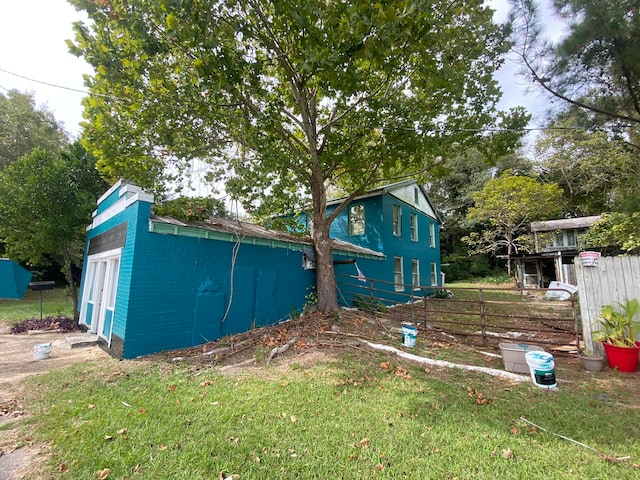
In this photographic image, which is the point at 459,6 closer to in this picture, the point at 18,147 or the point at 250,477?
the point at 250,477

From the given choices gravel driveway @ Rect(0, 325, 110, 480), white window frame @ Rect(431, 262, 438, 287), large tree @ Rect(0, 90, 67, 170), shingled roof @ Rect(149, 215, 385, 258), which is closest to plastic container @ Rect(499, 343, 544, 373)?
shingled roof @ Rect(149, 215, 385, 258)

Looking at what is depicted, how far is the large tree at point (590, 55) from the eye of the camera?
477cm

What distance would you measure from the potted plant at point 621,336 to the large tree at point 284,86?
5.16 meters

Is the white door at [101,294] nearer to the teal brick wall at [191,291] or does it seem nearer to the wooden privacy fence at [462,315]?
the teal brick wall at [191,291]

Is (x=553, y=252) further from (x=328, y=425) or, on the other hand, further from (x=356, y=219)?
(x=328, y=425)

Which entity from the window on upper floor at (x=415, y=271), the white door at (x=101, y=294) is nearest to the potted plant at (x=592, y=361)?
the white door at (x=101, y=294)

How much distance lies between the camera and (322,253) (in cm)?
880

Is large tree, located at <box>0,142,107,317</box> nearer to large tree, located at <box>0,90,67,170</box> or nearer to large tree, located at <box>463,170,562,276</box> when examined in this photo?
large tree, located at <box>0,90,67,170</box>

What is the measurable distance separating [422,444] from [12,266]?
13776 mm

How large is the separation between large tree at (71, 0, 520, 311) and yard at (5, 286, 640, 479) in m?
4.20

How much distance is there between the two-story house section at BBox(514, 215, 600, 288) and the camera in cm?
1989

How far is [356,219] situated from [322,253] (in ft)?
19.8

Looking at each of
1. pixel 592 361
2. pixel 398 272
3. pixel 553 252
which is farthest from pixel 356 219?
pixel 553 252

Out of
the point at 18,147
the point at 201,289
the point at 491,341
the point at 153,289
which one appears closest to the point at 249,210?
the point at 201,289
